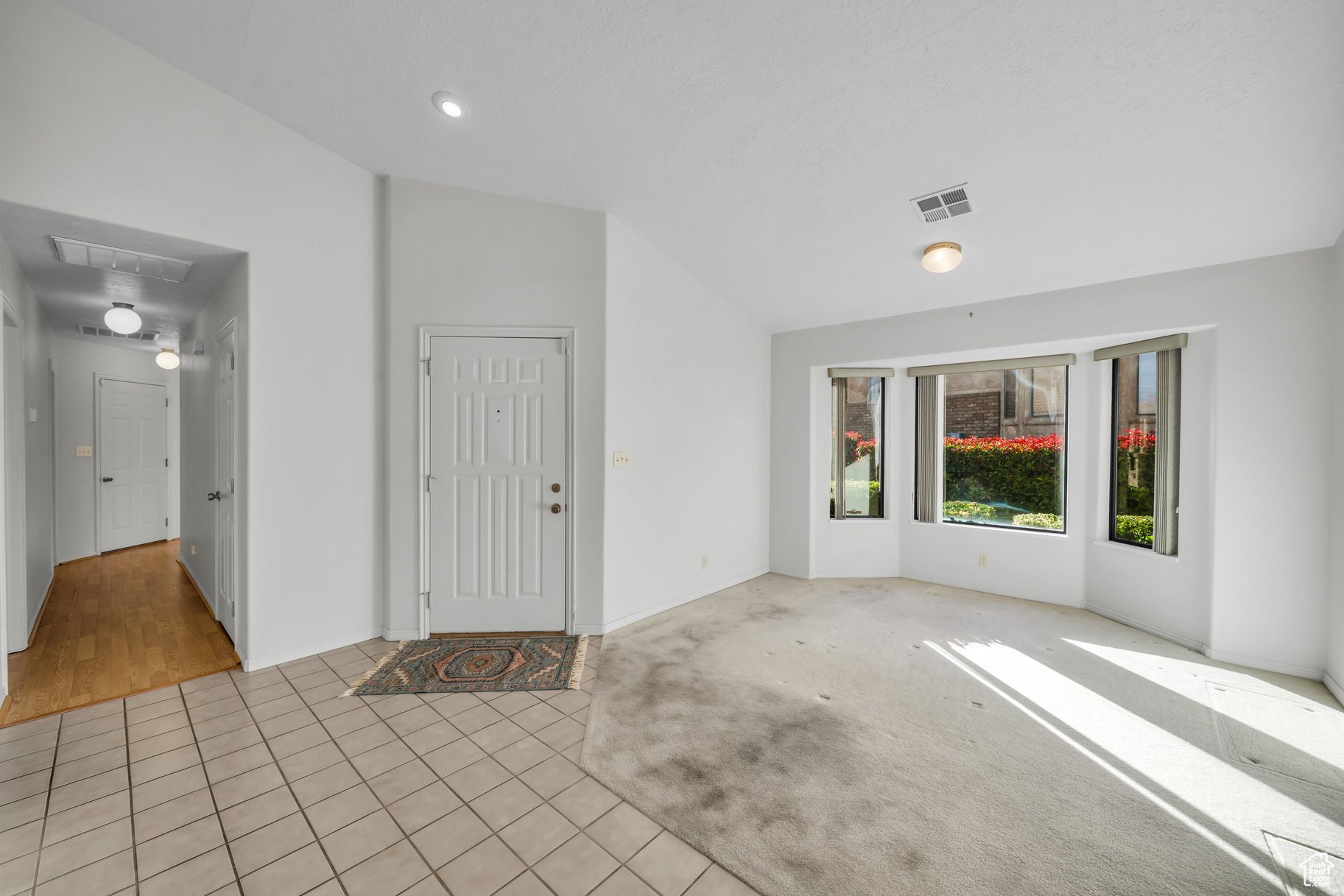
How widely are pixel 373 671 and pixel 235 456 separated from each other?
1.52 metres

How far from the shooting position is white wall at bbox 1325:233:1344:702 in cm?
283

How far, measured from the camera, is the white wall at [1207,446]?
10.0 ft

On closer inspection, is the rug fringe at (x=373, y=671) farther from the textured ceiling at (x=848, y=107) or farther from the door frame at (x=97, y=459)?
the door frame at (x=97, y=459)

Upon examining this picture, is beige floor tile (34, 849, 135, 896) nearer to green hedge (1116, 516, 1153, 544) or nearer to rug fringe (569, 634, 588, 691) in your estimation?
rug fringe (569, 634, 588, 691)

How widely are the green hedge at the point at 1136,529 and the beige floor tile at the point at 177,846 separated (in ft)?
17.7

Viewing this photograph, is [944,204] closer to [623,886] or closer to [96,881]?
[623,886]

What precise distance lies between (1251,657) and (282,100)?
6347 mm

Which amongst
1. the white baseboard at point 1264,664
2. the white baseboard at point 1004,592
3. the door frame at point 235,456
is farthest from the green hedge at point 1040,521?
the door frame at point 235,456

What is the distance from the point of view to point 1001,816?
6.24ft

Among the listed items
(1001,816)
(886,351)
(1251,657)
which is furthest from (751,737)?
(886,351)

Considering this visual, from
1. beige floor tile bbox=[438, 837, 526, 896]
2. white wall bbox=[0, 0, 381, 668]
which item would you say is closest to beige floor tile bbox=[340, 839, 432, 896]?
beige floor tile bbox=[438, 837, 526, 896]

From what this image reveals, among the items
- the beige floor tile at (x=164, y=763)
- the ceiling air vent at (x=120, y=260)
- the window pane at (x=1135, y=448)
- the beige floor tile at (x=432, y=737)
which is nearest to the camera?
the beige floor tile at (x=164, y=763)

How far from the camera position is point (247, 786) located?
2051 millimetres

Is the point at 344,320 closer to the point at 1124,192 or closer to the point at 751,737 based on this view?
the point at 751,737
